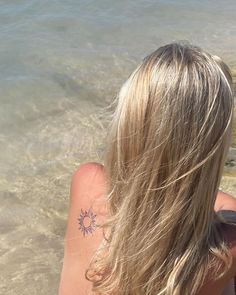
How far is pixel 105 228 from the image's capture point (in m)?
Result: 2.09

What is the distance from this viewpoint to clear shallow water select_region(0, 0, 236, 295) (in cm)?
395

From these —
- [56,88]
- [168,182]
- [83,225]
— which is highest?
[168,182]

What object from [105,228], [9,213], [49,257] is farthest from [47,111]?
[105,228]

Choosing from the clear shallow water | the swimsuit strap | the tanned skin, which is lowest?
the clear shallow water

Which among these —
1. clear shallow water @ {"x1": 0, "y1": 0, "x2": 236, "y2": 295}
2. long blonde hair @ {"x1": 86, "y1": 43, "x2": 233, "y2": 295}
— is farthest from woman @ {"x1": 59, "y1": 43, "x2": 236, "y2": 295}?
clear shallow water @ {"x1": 0, "y1": 0, "x2": 236, "y2": 295}

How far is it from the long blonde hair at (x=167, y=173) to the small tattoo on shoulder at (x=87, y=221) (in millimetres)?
154

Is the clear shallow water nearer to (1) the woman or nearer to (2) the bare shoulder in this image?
(2) the bare shoulder

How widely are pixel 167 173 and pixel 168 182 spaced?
0.03 meters

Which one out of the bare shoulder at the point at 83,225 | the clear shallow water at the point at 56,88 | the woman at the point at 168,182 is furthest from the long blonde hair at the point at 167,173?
the clear shallow water at the point at 56,88

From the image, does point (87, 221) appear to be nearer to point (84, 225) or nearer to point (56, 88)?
point (84, 225)

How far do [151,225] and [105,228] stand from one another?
21cm

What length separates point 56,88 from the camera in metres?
6.31

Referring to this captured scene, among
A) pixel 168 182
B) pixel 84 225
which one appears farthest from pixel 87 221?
pixel 168 182

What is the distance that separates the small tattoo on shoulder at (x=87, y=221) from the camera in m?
2.21
